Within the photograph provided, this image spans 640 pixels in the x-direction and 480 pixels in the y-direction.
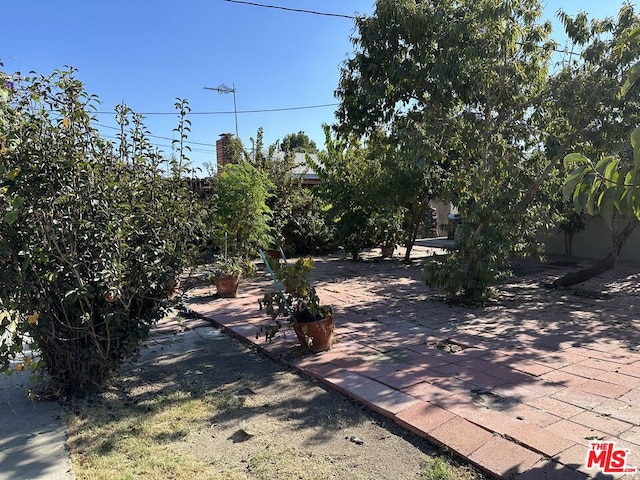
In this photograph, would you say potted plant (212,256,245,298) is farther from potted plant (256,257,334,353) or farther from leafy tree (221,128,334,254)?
leafy tree (221,128,334,254)

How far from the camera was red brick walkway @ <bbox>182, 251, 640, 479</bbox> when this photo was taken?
8.99ft

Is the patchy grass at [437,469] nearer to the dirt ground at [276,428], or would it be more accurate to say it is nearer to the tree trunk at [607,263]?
the dirt ground at [276,428]

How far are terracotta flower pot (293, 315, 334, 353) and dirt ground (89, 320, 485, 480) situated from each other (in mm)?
356

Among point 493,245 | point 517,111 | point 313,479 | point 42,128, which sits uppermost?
point 517,111

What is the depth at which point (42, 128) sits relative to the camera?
3002 mm

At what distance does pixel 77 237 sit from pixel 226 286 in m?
4.54

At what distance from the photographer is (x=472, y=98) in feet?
20.9

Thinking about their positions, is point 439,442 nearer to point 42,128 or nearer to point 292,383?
point 292,383

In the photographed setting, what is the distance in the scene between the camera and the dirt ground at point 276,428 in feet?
8.62

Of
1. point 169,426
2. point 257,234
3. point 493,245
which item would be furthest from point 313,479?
point 257,234

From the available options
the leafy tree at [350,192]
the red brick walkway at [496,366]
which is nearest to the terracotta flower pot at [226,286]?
the red brick walkway at [496,366]

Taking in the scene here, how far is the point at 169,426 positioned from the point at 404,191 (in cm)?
798

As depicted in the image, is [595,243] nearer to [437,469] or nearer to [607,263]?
[607,263]

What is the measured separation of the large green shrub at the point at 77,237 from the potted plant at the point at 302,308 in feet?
3.84
